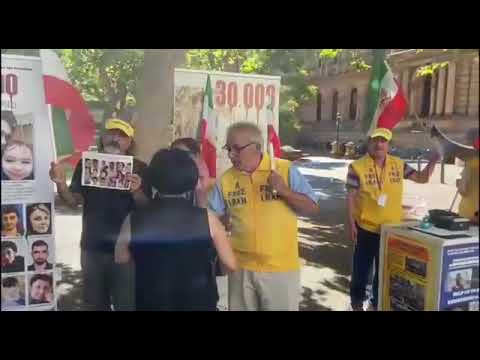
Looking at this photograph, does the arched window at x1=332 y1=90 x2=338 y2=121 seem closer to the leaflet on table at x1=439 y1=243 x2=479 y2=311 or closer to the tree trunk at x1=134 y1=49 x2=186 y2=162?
the tree trunk at x1=134 y1=49 x2=186 y2=162

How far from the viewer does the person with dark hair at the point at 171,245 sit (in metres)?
2.65

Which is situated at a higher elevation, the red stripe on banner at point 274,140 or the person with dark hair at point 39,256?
the red stripe on banner at point 274,140

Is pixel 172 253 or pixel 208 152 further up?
pixel 208 152

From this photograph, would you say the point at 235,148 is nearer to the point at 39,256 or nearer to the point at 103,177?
the point at 103,177

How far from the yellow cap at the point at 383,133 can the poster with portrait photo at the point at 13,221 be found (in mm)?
2356

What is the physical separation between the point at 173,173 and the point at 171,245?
0.47 metres

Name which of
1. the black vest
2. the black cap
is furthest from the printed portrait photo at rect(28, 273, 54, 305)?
the black cap

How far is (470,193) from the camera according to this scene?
118 inches

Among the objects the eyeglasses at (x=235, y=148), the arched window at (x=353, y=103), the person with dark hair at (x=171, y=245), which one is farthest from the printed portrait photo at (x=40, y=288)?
Result: the arched window at (x=353, y=103)

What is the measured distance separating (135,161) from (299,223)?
3.78 feet

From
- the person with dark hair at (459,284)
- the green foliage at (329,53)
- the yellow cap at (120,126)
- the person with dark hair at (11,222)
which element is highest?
the green foliage at (329,53)

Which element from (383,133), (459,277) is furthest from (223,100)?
(459,277)

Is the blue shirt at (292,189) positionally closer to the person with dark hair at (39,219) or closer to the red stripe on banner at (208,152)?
the red stripe on banner at (208,152)
